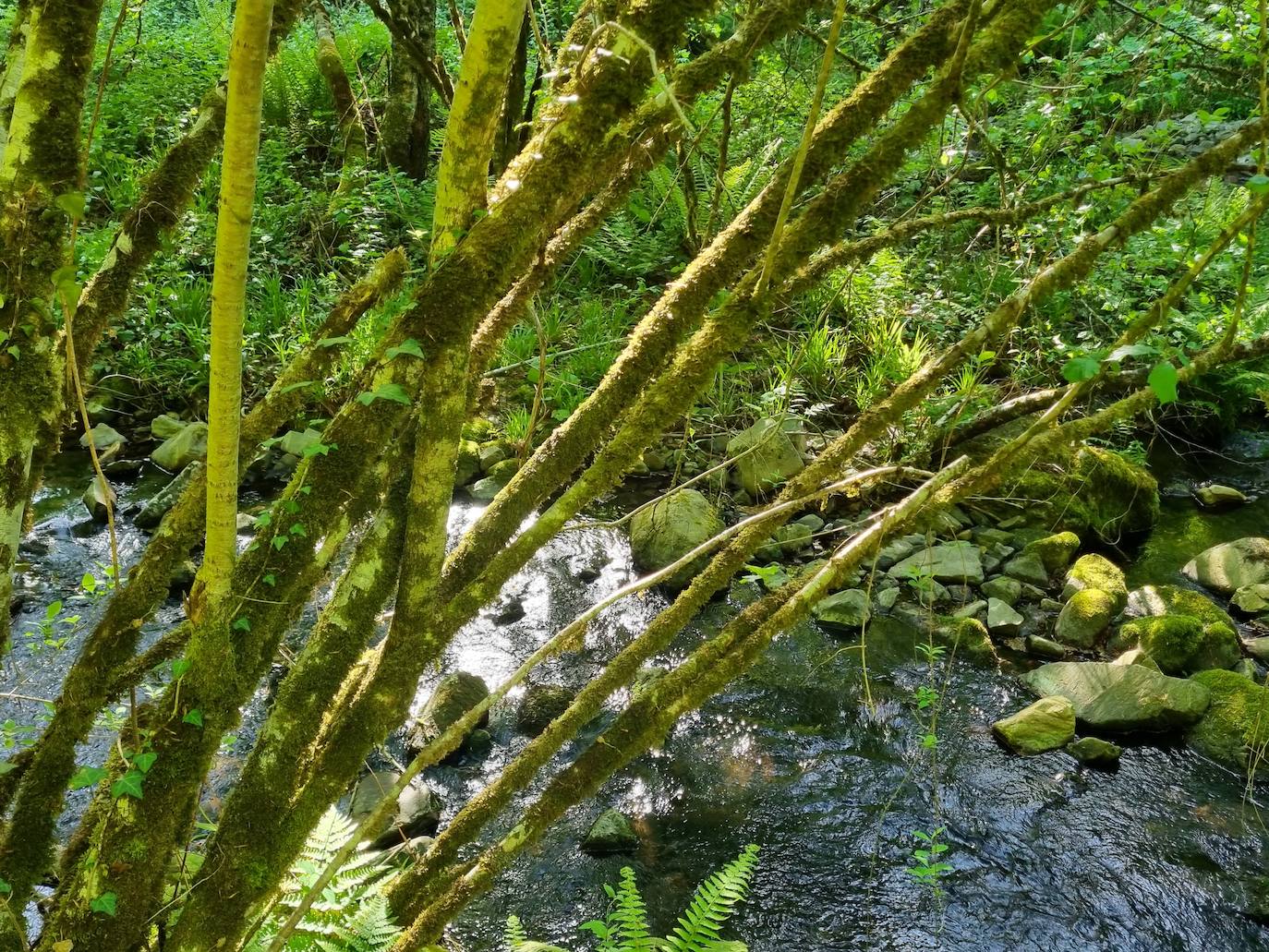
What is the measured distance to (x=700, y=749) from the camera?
467cm

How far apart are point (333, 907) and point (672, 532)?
12.3ft

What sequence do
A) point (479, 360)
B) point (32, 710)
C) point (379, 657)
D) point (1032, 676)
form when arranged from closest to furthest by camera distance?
point (379, 657)
point (479, 360)
point (32, 710)
point (1032, 676)

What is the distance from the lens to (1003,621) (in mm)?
5520

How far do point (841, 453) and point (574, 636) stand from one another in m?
0.89

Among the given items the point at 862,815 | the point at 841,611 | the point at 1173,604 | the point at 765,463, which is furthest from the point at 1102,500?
the point at 862,815

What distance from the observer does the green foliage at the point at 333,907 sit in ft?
8.10

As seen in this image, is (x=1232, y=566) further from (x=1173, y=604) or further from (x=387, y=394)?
(x=387, y=394)

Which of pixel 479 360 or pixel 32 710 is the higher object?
pixel 479 360

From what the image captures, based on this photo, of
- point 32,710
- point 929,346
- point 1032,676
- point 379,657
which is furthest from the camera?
point 929,346

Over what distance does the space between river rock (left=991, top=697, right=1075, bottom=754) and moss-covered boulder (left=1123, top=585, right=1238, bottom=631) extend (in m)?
1.40

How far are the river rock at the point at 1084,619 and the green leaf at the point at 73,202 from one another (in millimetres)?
5555

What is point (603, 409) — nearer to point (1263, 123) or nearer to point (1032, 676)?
point (1263, 123)

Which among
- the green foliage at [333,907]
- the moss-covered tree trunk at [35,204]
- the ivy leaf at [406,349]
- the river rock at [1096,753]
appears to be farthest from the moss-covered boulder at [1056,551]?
the moss-covered tree trunk at [35,204]

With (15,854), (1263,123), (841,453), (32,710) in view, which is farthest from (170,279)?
(1263,123)
